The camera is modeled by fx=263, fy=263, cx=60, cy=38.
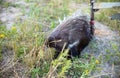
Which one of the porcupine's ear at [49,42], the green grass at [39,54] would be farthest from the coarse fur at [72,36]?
the green grass at [39,54]

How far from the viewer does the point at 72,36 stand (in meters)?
3.56

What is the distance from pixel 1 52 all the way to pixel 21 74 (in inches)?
20.2

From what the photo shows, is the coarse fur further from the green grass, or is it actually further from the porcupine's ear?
the green grass

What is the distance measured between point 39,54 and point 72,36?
0.61 metres

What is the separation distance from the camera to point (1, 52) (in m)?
3.46

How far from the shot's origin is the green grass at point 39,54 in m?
3.08

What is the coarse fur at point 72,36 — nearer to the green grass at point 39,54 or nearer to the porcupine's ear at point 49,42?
the porcupine's ear at point 49,42

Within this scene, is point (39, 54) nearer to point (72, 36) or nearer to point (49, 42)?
point (49, 42)

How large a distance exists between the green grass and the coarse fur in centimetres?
11

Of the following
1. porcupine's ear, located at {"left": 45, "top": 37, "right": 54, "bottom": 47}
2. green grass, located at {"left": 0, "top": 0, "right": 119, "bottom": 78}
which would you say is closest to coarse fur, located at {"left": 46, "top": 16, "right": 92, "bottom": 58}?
porcupine's ear, located at {"left": 45, "top": 37, "right": 54, "bottom": 47}

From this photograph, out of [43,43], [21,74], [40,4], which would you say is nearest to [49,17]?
[40,4]

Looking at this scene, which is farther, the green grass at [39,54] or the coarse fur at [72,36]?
the coarse fur at [72,36]

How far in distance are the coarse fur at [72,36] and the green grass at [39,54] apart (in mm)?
113

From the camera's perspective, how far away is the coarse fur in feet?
11.4
